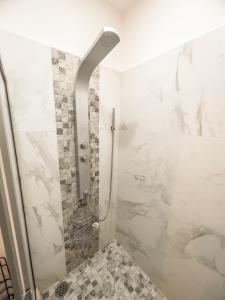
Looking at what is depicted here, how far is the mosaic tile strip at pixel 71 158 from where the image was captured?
37.5 inches

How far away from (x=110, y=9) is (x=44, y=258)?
80.6 inches

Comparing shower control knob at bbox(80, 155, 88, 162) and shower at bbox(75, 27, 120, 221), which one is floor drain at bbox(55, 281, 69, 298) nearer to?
shower at bbox(75, 27, 120, 221)

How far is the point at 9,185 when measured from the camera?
622 mm

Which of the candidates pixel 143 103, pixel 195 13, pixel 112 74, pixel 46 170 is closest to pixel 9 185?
pixel 46 170

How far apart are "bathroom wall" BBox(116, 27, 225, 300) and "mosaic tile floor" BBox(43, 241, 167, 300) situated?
0.11m

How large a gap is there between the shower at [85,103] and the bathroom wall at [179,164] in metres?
0.36

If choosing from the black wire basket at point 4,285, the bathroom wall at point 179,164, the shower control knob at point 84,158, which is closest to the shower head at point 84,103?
the shower control knob at point 84,158

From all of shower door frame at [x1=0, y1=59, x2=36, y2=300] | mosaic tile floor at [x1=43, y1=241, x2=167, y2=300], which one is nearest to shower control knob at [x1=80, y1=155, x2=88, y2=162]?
shower door frame at [x1=0, y1=59, x2=36, y2=300]

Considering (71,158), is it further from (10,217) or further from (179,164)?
(179,164)

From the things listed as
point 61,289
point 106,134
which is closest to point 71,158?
point 106,134

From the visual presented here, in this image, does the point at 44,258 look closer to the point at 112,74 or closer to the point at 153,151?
the point at 153,151

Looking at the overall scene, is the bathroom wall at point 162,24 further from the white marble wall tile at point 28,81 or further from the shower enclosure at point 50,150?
the white marble wall tile at point 28,81

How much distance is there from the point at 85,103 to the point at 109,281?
4.92ft

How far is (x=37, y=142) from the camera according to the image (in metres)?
0.91
